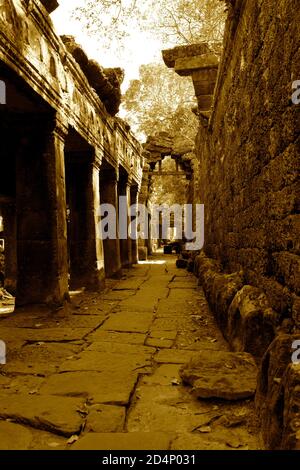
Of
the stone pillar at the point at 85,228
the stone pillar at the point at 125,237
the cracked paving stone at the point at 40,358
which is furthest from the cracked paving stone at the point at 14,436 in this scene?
the stone pillar at the point at 125,237

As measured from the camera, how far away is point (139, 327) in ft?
15.1

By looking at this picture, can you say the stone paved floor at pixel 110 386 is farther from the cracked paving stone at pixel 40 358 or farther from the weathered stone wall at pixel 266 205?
the weathered stone wall at pixel 266 205

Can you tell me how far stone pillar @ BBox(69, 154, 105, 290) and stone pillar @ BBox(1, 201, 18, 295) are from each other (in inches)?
128

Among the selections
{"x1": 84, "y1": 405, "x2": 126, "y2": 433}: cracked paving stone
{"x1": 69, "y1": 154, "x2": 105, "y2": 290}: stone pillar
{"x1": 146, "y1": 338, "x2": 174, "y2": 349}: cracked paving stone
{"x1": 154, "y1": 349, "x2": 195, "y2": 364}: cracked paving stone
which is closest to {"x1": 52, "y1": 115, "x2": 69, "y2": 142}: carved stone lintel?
{"x1": 69, "y1": 154, "x2": 105, "y2": 290}: stone pillar

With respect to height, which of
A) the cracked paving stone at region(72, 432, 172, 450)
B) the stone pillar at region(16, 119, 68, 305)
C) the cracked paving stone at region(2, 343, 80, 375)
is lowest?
the cracked paving stone at region(2, 343, 80, 375)

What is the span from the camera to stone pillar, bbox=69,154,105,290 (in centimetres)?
733

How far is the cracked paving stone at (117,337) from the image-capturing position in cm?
399

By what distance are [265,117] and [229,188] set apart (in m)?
2.26

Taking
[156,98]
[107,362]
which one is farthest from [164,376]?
[156,98]

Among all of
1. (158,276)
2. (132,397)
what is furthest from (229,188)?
(158,276)

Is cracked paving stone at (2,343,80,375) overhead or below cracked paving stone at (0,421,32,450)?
below

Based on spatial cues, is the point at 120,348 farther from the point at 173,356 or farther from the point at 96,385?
the point at 96,385

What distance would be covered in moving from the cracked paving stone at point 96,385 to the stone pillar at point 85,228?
438 centimetres

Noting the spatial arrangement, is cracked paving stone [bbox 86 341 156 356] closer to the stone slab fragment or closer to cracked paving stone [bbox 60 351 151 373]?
cracked paving stone [bbox 60 351 151 373]
